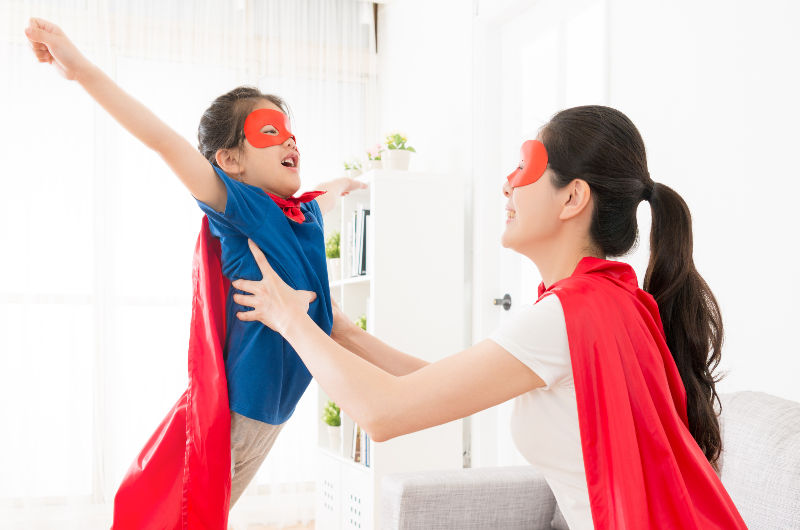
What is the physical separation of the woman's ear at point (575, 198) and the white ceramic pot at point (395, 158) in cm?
193

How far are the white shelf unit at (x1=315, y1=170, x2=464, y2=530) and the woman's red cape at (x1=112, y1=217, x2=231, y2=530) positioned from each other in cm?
158

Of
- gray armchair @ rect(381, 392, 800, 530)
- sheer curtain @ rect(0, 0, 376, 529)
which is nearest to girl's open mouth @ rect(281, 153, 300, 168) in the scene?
gray armchair @ rect(381, 392, 800, 530)

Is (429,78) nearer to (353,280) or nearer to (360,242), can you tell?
(360,242)

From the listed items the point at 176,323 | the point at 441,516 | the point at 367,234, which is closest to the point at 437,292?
the point at 367,234

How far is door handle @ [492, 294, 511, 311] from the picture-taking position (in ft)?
9.37

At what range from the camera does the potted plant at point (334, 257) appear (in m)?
3.35

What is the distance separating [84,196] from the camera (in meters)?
3.50

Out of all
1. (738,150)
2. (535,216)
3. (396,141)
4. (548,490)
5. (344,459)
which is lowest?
(344,459)

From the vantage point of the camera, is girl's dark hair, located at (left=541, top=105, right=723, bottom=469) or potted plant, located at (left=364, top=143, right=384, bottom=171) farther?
potted plant, located at (left=364, top=143, right=384, bottom=171)

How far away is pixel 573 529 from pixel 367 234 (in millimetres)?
2009

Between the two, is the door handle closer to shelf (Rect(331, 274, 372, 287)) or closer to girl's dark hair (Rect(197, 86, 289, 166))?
shelf (Rect(331, 274, 372, 287))

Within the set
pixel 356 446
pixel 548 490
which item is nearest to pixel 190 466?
pixel 548 490

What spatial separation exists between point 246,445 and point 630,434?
76 cm

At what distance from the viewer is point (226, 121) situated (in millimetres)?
1465
